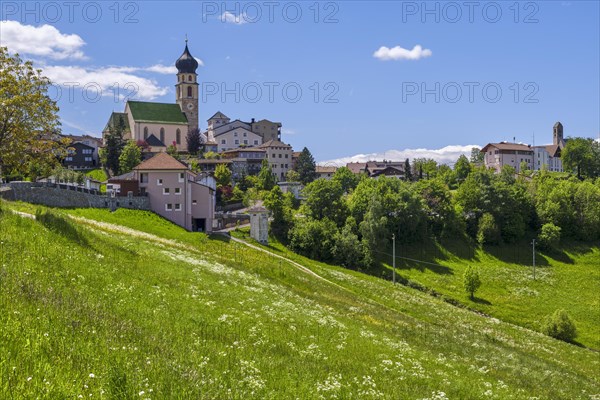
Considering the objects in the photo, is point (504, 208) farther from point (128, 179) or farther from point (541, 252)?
point (128, 179)

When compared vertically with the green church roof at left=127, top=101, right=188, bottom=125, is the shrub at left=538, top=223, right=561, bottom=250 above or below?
below

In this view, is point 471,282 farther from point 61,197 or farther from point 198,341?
point 198,341

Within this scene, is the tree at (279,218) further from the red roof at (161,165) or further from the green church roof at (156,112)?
the green church roof at (156,112)

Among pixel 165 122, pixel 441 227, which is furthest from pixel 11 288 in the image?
pixel 165 122

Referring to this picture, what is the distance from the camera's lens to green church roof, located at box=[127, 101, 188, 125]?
149m

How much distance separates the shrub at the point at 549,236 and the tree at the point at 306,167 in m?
65.1

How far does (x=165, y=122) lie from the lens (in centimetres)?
15088

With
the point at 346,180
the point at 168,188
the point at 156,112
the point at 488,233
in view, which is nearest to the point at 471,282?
the point at 488,233

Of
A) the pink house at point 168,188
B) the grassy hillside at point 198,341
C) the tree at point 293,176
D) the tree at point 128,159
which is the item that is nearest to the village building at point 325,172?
the tree at point 293,176

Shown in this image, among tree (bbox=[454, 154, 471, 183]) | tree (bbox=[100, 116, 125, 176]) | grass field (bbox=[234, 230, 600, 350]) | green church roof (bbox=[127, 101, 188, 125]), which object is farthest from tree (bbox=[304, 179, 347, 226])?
green church roof (bbox=[127, 101, 188, 125])

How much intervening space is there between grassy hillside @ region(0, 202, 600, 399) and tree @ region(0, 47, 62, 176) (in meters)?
6.65

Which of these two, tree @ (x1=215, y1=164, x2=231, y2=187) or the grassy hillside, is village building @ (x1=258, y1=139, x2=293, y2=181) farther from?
the grassy hillside

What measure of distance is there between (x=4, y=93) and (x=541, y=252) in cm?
8565

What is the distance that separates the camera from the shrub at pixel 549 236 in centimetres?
9269
